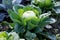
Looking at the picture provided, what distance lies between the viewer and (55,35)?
1610mm

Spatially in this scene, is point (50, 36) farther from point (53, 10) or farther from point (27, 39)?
point (53, 10)

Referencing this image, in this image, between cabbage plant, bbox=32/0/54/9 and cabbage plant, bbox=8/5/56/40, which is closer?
cabbage plant, bbox=8/5/56/40

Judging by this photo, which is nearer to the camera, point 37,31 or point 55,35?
point 37,31

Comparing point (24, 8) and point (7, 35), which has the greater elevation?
point (24, 8)

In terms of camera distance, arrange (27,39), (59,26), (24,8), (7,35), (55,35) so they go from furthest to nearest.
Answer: (59,26) → (55,35) → (24,8) → (27,39) → (7,35)

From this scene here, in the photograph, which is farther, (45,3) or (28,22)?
(45,3)

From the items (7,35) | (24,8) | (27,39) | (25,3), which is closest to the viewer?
(7,35)

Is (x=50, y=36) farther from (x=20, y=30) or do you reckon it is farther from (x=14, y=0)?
(x=14, y=0)

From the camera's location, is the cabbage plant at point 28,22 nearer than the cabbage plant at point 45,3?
Yes

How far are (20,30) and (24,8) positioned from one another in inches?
7.8

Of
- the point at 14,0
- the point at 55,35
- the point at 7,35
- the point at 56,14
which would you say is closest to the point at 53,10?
the point at 56,14

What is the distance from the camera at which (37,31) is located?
4.75ft

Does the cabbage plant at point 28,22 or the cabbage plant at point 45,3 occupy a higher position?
the cabbage plant at point 45,3

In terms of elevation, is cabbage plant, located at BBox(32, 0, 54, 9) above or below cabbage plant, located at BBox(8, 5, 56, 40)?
above
